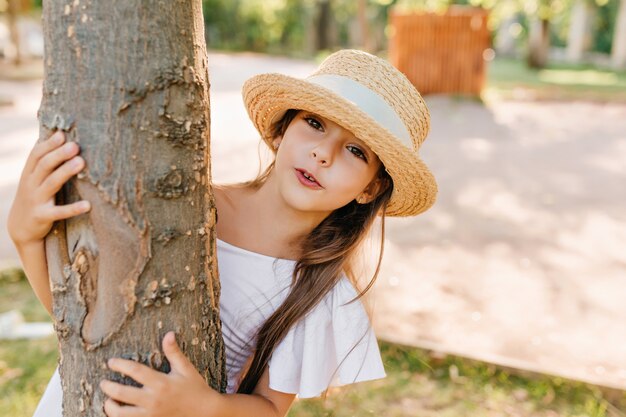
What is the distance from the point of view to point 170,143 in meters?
1.27

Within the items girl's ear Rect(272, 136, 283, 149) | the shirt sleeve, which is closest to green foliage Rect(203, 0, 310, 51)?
girl's ear Rect(272, 136, 283, 149)

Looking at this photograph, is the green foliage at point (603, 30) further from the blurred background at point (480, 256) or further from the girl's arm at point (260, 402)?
the girl's arm at point (260, 402)

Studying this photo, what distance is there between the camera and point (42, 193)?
1.26 metres

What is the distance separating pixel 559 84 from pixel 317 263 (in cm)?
1706

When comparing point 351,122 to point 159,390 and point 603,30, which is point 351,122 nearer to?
point 159,390

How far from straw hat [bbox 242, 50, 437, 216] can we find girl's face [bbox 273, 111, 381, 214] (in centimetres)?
7

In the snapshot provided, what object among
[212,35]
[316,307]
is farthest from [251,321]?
[212,35]

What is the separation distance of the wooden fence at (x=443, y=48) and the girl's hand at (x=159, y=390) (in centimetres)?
1153

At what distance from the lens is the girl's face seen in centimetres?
175

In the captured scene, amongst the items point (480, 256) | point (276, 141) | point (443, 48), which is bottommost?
point (480, 256)

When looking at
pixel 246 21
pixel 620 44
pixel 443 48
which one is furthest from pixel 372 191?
pixel 246 21

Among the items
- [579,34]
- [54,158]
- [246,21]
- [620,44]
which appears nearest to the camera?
[54,158]

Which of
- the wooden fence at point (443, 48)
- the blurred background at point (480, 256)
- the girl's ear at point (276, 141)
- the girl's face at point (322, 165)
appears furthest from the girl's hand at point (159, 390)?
the wooden fence at point (443, 48)

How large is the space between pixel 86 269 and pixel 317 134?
0.78m
